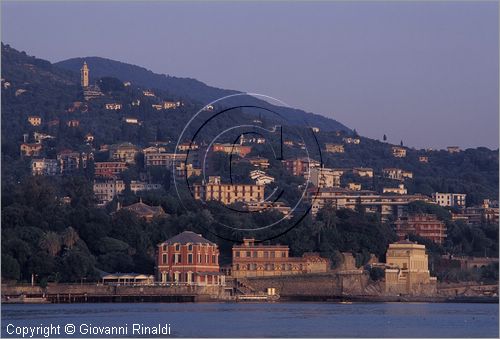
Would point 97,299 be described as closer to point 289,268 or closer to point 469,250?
point 289,268

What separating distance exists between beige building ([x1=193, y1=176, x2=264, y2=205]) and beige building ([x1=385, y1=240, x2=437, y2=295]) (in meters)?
19.0

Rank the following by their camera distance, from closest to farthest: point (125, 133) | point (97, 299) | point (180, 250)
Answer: point (97, 299) < point (180, 250) < point (125, 133)

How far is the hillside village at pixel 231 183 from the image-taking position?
88125 millimetres

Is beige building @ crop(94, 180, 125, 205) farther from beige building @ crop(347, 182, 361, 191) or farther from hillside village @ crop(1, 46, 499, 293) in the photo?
beige building @ crop(347, 182, 361, 191)

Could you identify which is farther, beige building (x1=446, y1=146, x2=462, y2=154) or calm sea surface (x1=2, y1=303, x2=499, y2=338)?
beige building (x1=446, y1=146, x2=462, y2=154)

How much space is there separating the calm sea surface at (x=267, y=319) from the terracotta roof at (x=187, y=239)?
37.9 feet

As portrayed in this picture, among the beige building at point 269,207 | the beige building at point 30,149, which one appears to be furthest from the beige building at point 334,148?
the beige building at point 269,207

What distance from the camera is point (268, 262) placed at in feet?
289

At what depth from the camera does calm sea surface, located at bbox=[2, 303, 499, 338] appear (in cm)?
4900

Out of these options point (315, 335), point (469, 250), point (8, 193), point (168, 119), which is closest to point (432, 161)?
point (168, 119)

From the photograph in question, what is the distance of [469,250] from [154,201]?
61.0 feet

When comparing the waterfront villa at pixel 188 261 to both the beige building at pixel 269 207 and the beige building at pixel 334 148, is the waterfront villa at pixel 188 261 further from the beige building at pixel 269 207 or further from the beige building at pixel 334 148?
the beige building at pixel 334 148

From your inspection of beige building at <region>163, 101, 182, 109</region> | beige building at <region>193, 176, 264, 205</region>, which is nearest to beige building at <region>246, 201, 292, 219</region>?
beige building at <region>193, 176, 264, 205</region>

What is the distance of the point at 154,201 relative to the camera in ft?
335
